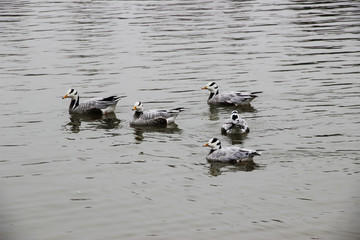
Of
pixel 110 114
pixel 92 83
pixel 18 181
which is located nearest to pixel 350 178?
pixel 18 181

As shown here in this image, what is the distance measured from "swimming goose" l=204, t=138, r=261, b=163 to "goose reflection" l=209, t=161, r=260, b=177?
120mm

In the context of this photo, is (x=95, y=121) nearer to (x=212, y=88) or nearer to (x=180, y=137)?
(x=180, y=137)

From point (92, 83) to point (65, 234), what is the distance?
17.5 m

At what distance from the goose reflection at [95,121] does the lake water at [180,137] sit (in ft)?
0.34

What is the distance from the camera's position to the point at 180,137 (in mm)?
Result: 23000

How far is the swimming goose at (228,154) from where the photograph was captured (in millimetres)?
19469

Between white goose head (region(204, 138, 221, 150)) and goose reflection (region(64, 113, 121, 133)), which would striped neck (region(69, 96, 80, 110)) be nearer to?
goose reflection (region(64, 113, 121, 133))

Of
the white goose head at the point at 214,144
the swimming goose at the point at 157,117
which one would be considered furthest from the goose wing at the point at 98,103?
the white goose head at the point at 214,144

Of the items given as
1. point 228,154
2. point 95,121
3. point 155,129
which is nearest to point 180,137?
point 155,129

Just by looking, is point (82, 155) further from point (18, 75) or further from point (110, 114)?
point (18, 75)

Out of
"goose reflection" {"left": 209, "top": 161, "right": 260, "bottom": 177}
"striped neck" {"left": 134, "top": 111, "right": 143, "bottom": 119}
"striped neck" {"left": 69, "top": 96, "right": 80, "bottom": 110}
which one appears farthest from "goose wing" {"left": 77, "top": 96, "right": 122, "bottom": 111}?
"goose reflection" {"left": 209, "top": 161, "right": 260, "bottom": 177}

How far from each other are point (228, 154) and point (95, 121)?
7849mm

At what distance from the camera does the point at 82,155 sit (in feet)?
70.3

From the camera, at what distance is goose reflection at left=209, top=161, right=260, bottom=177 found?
19.3 m
